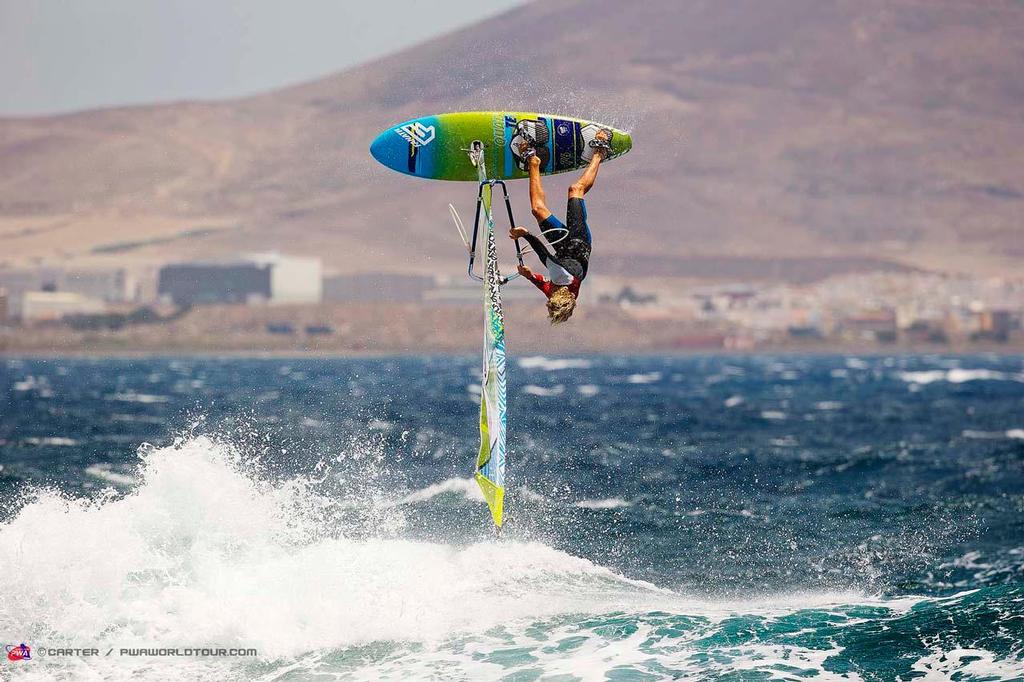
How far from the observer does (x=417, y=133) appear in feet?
49.7

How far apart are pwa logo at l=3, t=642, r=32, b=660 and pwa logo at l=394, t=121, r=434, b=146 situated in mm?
7113

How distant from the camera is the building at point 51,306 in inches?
7308

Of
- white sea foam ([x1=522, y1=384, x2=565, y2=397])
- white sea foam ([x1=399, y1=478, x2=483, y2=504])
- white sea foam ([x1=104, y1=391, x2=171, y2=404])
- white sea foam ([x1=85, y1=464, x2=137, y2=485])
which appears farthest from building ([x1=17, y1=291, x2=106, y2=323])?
white sea foam ([x1=399, y1=478, x2=483, y2=504])

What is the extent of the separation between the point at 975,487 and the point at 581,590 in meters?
14.2

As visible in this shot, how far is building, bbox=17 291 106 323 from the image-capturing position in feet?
609

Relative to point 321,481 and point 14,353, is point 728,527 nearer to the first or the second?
point 321,481

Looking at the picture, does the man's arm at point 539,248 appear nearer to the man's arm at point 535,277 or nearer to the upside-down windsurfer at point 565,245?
the upside-down windsurfer at point 565,245

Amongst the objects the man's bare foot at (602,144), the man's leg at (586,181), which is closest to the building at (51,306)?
the man's bare foot at (602,144)

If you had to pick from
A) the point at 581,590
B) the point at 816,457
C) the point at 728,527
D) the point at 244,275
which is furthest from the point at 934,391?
the point at 244,275

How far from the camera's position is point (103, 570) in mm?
14125

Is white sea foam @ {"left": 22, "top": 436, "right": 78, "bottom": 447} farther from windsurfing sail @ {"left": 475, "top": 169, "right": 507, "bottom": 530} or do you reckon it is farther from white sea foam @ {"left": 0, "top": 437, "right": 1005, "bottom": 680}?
windsurfing sail @ {"left": 475, "top": 169, "right": 507, "bottom": 530}

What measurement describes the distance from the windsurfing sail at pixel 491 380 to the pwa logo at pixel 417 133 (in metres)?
1.63

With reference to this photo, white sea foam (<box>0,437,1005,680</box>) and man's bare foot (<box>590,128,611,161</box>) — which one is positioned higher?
man's bare foot (<box>590,128,611,161</box>)

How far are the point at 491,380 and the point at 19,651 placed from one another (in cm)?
565
